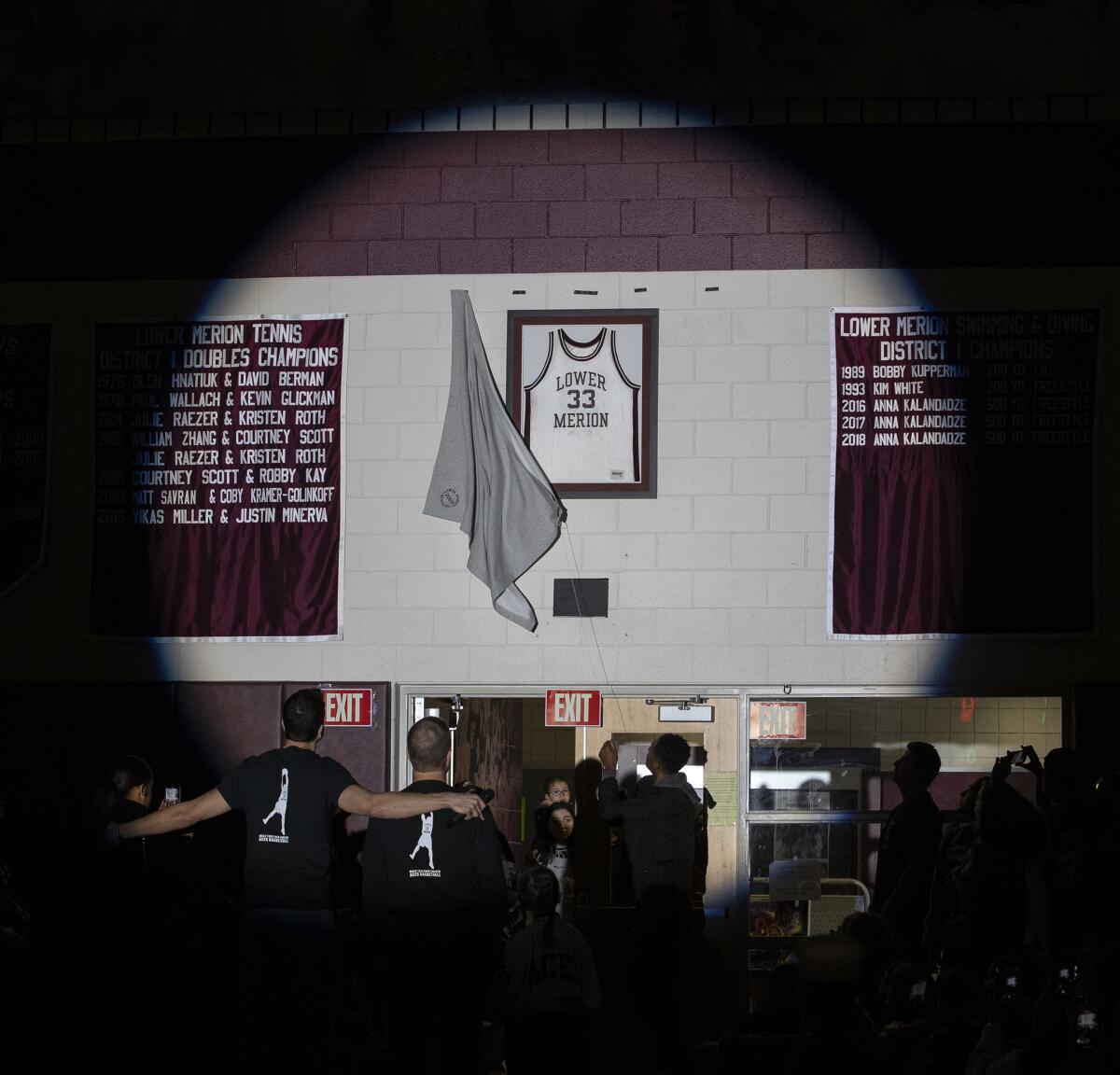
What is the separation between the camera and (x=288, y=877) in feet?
22.5

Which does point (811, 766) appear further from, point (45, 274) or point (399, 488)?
point (45, 274)

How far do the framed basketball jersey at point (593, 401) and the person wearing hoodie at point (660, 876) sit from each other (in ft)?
6.69

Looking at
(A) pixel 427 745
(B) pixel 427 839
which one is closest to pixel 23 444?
(A) pixel 427 745

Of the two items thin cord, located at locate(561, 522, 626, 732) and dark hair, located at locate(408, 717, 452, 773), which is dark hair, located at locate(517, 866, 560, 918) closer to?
dark hair, located at locate(408, 717, 452, 773)

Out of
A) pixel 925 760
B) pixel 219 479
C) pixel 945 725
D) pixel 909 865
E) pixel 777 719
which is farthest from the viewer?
pixel 219 479

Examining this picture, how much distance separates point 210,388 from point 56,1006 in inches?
164

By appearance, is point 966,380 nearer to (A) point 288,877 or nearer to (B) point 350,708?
(B) point 350,708

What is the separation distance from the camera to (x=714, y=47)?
10484 mm

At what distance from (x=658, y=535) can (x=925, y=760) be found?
246 centimetres

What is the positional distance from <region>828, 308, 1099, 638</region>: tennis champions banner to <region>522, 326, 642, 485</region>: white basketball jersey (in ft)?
4.68

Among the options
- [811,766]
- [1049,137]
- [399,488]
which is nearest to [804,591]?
[811,766]

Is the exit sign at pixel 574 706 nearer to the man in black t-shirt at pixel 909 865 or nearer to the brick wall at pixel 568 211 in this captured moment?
the man in black t-shirt at pixel 909 865

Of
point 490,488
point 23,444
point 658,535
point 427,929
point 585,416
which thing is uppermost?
point 585,416

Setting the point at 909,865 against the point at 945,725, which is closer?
the point at 909,865
